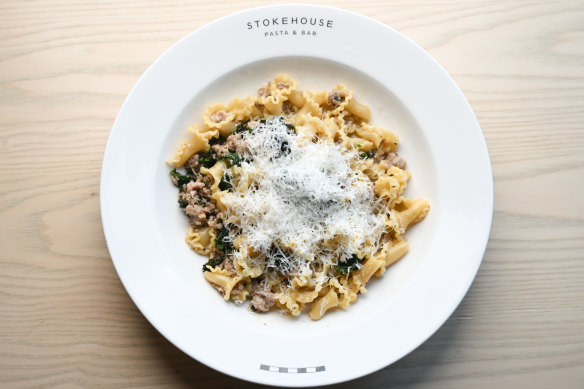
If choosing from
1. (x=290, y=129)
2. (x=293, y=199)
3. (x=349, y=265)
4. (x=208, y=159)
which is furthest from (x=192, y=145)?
(x=349, y=265)

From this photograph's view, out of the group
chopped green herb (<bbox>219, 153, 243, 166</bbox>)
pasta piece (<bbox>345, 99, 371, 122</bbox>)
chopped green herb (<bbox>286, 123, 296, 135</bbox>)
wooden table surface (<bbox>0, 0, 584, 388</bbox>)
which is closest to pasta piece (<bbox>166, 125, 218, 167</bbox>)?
chopped green herb (<bbox>219, 153, 243, 166</bbox>)

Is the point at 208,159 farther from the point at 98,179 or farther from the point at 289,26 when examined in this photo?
the point at 289,26

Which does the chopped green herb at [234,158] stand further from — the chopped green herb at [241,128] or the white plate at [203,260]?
the white plate at [203,260]

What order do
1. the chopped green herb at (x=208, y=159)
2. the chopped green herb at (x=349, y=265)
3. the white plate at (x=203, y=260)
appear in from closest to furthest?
1. the white plate at (x=203, y=260)
2. the chopped green herb at (x=349, y=265)
3. the chopped green herb at (x=208, y=159)

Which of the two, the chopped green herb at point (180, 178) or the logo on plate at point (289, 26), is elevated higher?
the logo on plate at point (289, 26)

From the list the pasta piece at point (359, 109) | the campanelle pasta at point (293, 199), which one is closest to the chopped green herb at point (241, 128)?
the campanelle pasta at point (293, 199)

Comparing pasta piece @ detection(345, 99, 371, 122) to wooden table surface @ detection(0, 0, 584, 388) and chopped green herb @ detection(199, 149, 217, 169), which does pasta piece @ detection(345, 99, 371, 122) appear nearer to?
wooden table surface @ detection(0, 0, 584, 388)
